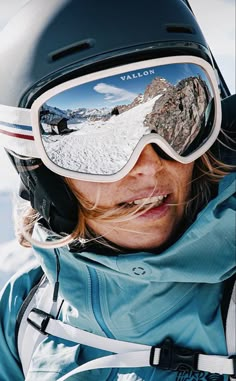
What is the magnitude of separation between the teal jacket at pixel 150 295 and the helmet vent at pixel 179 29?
1.66 ft

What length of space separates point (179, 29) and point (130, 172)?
499 millimetres

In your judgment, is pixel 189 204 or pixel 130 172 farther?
pixel 189 204

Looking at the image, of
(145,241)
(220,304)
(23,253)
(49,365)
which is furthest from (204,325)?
(23,253)

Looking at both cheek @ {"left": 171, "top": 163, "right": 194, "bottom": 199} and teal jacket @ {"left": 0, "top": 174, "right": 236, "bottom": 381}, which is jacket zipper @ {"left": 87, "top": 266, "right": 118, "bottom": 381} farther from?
cheek @ {"left": 171, "top": 163, "right": 194, "bottom": 199}

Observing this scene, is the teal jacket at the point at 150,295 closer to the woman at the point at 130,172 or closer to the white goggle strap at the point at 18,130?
the woman at the point at 130,172

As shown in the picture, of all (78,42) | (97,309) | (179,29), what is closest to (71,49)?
(78,42)

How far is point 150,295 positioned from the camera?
3.12 meters

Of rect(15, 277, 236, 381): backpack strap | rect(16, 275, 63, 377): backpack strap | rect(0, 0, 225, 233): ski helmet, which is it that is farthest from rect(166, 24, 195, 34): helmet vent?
rect(16, 275, 63, 377): backpack strap

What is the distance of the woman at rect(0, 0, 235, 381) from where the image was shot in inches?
116

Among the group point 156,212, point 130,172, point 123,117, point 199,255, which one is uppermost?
point 123,117

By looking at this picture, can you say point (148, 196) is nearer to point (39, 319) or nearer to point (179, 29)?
point (179, 29)

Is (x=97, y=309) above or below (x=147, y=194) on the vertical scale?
below

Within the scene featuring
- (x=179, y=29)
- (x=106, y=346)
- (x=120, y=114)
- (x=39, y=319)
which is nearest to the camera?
(x=120, y=114)

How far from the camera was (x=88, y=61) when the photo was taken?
9.65ft
